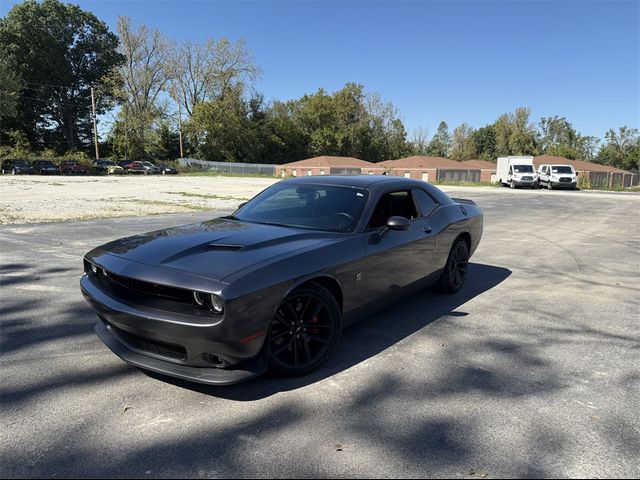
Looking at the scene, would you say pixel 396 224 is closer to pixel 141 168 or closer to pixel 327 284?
pixel 327 284

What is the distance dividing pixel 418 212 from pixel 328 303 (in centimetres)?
201

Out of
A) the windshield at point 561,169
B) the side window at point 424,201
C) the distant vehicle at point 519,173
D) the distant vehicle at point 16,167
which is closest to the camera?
the side window at point 424,201

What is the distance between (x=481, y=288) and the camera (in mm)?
6059

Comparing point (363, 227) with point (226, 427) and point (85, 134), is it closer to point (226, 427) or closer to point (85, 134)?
point (226, 427)

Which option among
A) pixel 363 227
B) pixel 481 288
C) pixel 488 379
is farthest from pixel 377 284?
pixel 481 288

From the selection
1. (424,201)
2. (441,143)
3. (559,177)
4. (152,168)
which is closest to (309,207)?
(424,201)

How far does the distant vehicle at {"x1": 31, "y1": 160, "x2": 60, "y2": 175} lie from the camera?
163 ft

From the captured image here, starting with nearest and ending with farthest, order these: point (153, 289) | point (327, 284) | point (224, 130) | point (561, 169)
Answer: point (153, 289) → point (327, 284) → point (561, 169) → point (224, 130)

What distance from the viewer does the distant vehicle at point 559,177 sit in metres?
36.7

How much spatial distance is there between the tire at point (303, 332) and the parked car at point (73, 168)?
57662 millimetres

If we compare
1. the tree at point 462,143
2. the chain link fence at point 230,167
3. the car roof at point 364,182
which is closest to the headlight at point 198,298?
the car roof at point 364,182

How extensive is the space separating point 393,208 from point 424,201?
72cm

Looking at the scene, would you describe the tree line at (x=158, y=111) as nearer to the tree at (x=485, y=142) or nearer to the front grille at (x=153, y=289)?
the tree at (x=485, y=142)

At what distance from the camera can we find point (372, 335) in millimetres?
4281
